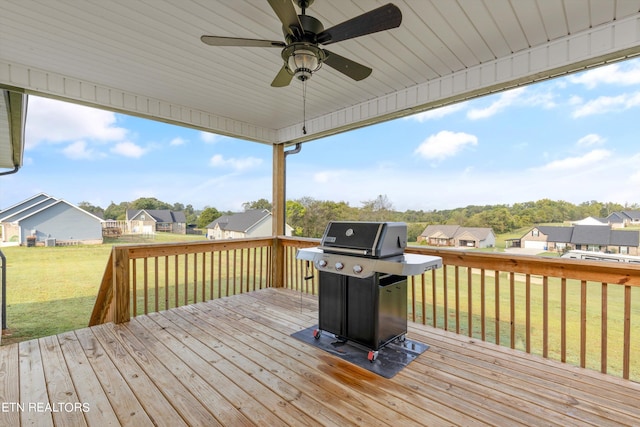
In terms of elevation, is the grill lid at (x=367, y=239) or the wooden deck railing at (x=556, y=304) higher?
the grill lid at (x=367, y=239)

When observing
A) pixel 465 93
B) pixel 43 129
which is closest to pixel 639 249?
pixel 465 93

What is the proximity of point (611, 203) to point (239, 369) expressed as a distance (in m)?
3.26

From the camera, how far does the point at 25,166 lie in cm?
341

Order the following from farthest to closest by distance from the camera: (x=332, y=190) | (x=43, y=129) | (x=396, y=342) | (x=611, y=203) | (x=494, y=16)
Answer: (x=332, y=190) → (x=43, y=129) → (x=396, y=342) → (x=611, y=203) → (x=494, y=16)

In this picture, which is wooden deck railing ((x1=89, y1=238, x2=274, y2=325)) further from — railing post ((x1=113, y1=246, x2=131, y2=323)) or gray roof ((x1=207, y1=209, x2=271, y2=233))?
gray roof ((x1=207, y1=209, x2=271, y2=233))

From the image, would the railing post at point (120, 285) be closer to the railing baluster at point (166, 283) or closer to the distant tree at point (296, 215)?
the railing baluster at point (166, 283)

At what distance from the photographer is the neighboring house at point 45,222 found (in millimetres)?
3232

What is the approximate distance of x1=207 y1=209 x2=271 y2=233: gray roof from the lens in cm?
443

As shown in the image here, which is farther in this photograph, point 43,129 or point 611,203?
point 43,129

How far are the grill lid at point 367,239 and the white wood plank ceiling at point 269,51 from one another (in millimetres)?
1583

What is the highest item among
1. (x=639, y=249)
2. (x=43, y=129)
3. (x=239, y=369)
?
(x=43, y=129)

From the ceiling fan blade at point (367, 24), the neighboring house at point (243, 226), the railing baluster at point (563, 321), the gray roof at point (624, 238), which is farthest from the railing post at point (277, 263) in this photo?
the gray roof at point (624, 238)

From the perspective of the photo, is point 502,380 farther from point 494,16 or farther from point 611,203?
point 494,16

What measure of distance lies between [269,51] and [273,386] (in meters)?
2.73
